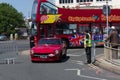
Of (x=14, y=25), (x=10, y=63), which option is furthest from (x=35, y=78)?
(x=14, y=25)

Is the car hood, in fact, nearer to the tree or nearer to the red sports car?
the red sports car

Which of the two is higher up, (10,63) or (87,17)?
(87,17)

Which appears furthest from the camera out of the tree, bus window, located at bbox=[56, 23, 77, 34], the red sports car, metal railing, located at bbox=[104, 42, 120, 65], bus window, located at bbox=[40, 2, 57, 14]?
the tree

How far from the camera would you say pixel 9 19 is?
11319cm

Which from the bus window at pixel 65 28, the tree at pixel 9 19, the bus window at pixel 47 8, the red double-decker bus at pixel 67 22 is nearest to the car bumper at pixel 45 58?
the red double-decker bus at pixel 67 22

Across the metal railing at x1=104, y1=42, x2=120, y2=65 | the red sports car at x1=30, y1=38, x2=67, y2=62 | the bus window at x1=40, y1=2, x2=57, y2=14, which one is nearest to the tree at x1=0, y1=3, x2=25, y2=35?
the bus window at x1=40, y1=2, x2=57, y2=14

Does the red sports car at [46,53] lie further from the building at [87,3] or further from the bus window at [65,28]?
the building at [87,3]

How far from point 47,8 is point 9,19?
76.9 metres

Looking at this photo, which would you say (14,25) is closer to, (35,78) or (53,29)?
(53,29)

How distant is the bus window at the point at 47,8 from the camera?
36906 mm

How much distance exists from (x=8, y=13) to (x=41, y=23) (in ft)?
263

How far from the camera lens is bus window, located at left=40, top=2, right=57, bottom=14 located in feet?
121

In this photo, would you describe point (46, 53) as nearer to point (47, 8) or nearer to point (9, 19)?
point (47, 8)

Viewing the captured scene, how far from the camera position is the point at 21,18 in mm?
118188
